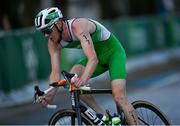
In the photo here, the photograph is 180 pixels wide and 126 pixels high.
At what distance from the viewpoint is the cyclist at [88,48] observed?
6863mm

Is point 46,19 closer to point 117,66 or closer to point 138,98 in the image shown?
point 117,66

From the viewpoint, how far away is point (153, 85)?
17016mm

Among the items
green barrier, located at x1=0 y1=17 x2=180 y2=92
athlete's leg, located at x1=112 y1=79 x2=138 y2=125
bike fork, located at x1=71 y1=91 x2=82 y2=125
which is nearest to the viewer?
bike fork, located at x1=71 y1=91 x2=82 y2=125

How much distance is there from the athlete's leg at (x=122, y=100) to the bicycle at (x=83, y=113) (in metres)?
0.13

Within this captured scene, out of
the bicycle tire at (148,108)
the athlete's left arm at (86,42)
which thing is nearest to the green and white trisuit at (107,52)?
the athlete's left arm at (86,42)

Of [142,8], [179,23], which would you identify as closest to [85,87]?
[179,23]

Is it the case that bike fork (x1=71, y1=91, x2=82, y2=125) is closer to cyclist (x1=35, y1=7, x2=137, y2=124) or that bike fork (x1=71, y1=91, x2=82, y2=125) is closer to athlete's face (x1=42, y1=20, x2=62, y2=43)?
cyclist (x1=35, y1=7, x2=137, y2=124)

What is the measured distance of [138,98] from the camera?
1405 centimetres

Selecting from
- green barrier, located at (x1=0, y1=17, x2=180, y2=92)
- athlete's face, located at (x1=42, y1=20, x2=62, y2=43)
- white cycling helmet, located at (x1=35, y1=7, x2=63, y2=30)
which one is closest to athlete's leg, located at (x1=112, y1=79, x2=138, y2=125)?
athlete's face, located at (x1=42, y1=20, x2=62, y2=43)

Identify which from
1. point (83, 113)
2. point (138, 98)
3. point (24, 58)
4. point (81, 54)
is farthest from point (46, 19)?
point (81, 54)

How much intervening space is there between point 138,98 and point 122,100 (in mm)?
6931

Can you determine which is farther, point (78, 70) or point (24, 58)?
point (24, 58)

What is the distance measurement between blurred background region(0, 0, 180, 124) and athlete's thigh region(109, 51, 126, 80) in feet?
9.84

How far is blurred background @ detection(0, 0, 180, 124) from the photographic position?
1442 centimetres
